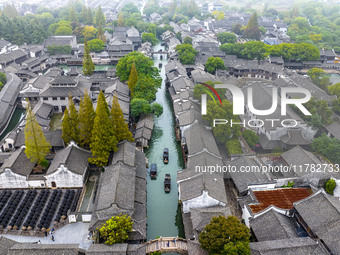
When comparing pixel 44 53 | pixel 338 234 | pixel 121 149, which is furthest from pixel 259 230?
pixel 44 53

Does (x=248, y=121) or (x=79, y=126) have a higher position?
(x=79, y=126)

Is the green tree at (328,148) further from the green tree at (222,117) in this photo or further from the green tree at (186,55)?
the green tree at (186,55)

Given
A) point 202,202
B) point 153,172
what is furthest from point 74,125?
point 202,202

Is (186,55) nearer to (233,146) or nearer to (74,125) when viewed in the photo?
(233,146)

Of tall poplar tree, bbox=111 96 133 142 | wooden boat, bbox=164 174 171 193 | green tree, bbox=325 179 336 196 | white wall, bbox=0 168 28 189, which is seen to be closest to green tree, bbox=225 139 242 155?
wooden boat, bbox=164 174 171 193

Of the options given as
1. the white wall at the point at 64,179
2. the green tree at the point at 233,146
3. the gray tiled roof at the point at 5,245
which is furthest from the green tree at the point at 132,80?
the gray tiled roof at the point at 5,245

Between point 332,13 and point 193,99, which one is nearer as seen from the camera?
point 193,99

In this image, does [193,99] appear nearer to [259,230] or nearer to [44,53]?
[259,230]

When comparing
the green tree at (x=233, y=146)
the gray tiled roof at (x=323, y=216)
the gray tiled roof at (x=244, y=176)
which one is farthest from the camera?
the green tree at (x=233, y=146)
